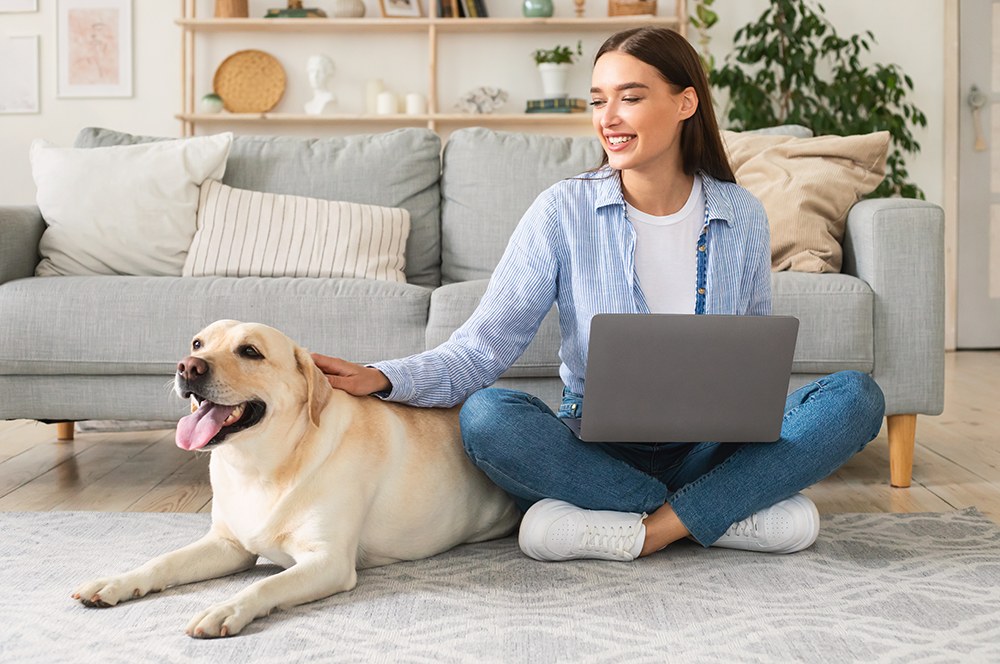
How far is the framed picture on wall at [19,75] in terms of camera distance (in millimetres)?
5020

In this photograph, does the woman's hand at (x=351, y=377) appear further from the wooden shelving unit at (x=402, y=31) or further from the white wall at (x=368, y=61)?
the white wall at (x=368, y=61)

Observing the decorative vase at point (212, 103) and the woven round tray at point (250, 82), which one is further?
the woven round tray at point (250, 82)

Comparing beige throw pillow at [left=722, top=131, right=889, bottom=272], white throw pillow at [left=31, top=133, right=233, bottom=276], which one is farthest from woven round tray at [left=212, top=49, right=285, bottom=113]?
beige throw pillow at [left=722, top=131, right=889, bottom=272]

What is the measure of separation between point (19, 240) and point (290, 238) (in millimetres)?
663

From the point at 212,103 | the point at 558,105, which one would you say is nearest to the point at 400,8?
the point at 558,105

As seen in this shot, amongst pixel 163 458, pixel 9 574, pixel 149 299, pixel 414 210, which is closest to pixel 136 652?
pixel 9 574

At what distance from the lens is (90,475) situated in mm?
2490

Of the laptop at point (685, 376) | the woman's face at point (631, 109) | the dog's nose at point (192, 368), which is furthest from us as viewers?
the woman's face at point (631, 109)

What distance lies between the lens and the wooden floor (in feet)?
7.19

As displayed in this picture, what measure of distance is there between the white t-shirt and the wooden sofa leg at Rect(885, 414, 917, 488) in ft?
2.68

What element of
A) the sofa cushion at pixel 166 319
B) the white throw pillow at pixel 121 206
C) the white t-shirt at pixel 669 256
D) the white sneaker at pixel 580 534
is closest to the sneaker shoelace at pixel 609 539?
the white sneaker at pixel 580 534

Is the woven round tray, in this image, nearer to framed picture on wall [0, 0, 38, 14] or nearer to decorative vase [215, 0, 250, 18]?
decorative vase [215, 0, 250, 18]

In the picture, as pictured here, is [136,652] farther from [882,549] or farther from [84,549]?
[882,549]

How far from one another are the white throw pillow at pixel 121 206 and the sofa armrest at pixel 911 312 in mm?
1728
